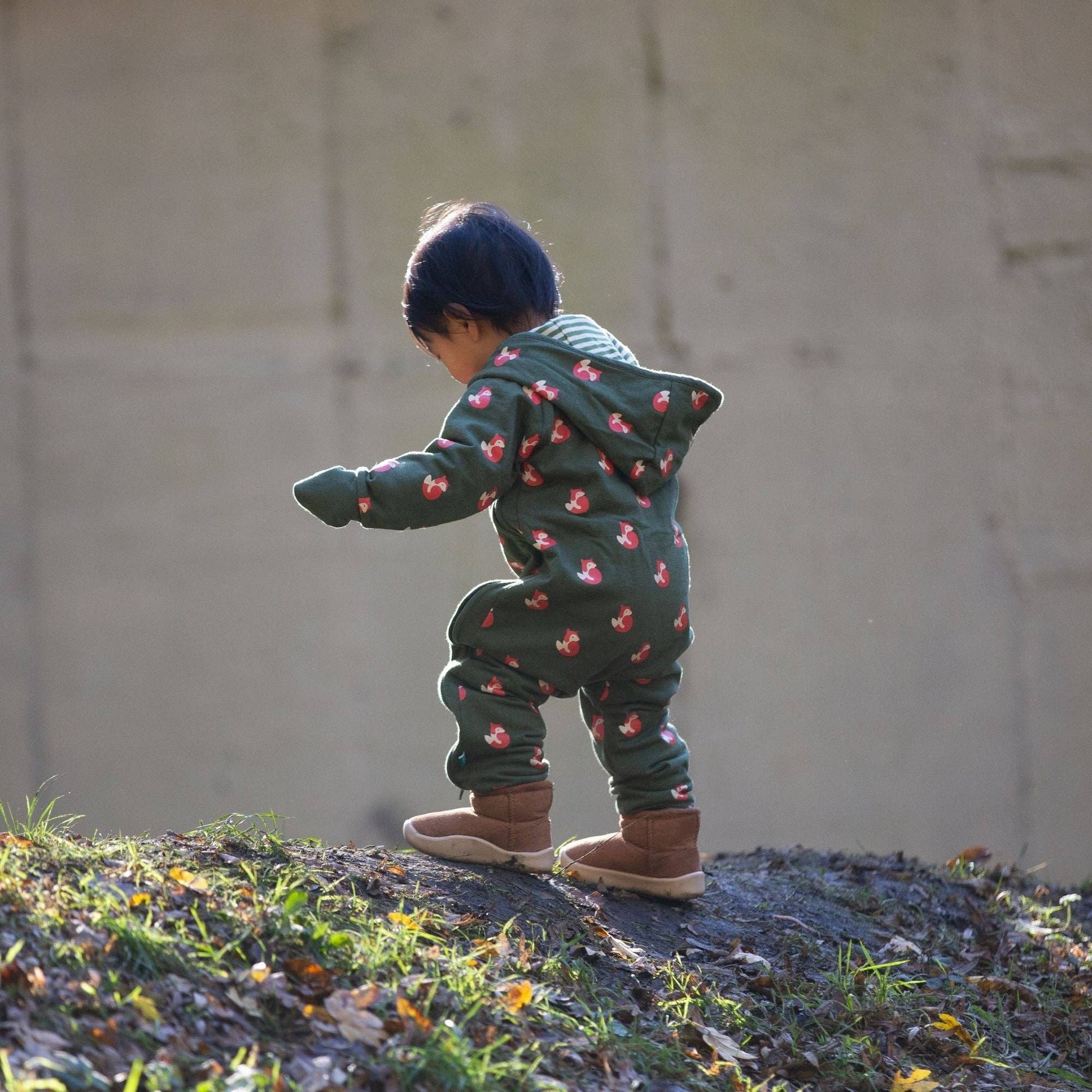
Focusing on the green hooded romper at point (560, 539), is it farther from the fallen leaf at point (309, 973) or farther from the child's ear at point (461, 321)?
the fallen leaf at point (309, 973)

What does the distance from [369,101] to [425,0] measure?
56cm

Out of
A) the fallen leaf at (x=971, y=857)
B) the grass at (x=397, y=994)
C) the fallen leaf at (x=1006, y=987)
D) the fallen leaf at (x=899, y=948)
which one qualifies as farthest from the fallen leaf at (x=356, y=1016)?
the fallen leaf at (x=971, y=857)

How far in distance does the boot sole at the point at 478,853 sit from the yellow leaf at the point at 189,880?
2.16 ft

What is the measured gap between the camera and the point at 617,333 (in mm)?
6727

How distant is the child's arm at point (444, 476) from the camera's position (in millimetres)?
2811

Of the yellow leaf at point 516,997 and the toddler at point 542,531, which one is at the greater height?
the toddler at point 542,531

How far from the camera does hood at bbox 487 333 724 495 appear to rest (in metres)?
3.02

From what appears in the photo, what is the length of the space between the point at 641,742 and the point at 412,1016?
113cm

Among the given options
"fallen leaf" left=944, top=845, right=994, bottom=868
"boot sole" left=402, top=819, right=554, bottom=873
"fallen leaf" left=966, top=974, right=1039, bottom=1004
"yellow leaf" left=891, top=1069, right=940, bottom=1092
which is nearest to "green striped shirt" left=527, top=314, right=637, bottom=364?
"boot sole" left=402, top=819, right=554, bottom=873

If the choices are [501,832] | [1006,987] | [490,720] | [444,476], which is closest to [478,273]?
[444,476]

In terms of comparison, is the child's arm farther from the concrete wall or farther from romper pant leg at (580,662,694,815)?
the concrete wall

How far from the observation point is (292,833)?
6.40 m

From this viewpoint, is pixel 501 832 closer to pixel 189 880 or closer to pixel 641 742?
pixel 641 742

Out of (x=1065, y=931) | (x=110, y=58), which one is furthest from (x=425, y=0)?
(x=1065, y=931)
